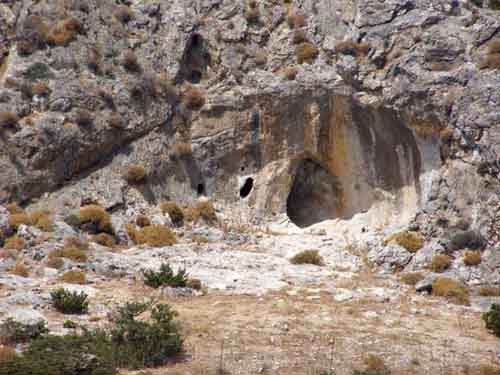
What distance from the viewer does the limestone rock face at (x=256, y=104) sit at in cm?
2762

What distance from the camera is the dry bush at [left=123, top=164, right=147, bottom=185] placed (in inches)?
1163

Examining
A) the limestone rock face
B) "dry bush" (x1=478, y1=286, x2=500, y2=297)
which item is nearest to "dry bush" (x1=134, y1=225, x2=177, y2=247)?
the limestone rock face

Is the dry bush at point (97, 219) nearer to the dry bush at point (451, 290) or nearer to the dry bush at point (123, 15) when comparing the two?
the dry bush at point (123, 15)

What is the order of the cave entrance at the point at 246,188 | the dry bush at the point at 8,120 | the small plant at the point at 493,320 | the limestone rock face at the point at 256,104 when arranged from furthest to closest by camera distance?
1. the cave entrance at the point at 246,188
2. the dry bush at the point at 8,120
3. the limestone rock face at the point at 256,104
4. the small plant at the point at 493,320

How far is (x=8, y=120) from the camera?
2847 cm

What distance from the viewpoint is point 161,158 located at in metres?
30.5

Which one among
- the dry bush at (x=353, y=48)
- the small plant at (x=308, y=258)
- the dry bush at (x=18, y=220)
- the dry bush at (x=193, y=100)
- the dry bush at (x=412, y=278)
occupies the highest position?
the dry bush at (x=353, y=48)

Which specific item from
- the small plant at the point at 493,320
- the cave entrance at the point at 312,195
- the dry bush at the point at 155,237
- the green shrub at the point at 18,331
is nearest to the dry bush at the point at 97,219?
the dry bush at the point at 155,237

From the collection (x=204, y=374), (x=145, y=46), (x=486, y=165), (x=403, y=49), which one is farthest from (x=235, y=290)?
(x=145, y=46)

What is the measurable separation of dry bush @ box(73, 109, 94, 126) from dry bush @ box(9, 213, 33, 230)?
5.80m

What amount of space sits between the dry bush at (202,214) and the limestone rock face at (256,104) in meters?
1.30

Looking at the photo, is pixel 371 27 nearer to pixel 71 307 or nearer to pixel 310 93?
pixel 310 93

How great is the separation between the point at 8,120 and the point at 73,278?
1096 cm

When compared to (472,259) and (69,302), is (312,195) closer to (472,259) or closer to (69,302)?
(472,259)
